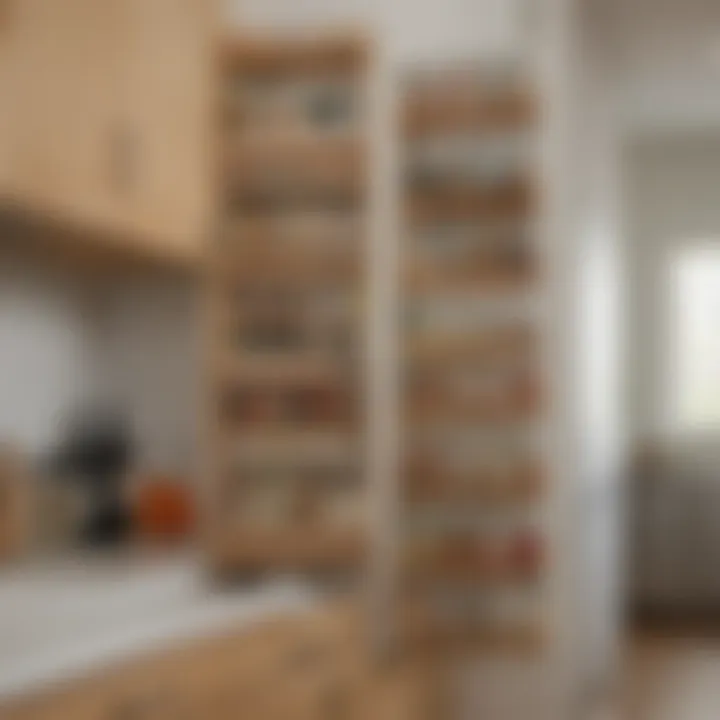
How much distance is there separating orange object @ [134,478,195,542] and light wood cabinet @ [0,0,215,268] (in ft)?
1.60

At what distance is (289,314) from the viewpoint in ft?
10.3

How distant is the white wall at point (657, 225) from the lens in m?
6.31

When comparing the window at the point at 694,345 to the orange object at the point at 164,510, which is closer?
the orange object at the point at 164,510

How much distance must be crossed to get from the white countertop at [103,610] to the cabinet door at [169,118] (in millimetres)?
571

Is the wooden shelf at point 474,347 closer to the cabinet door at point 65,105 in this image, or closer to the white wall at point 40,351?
the white wall at point 40,351

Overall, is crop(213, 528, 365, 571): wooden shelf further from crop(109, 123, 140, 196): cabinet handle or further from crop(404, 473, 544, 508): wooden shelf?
crop(109, 123, 140, 196): cabinet handle

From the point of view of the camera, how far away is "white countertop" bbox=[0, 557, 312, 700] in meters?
1.64

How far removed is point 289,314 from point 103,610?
119 cm

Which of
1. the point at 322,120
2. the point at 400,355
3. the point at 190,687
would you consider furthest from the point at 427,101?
the point at 190,687

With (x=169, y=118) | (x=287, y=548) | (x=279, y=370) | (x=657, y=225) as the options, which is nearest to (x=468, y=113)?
(x=279, y=370)

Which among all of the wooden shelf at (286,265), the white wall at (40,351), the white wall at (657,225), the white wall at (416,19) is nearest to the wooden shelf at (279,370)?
the wooden shelf at (286,265)

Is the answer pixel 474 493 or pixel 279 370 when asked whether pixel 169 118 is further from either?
pixel 474 493

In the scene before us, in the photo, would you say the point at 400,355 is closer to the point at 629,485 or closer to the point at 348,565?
the point at 348,565

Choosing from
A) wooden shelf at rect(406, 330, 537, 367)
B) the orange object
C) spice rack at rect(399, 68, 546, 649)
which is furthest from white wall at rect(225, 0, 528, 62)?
the orange object
